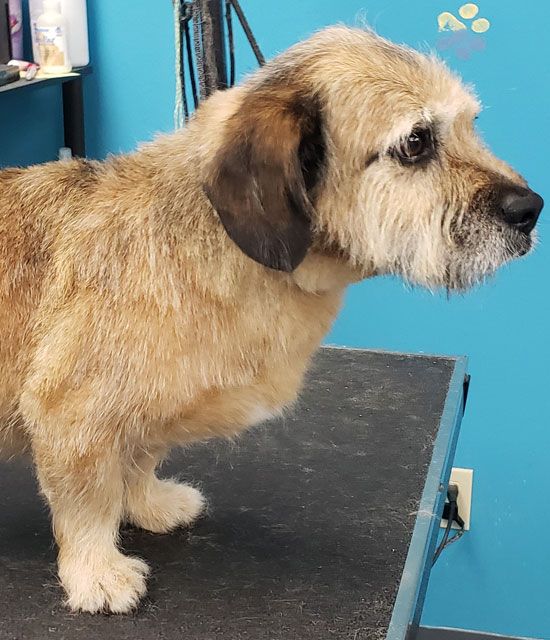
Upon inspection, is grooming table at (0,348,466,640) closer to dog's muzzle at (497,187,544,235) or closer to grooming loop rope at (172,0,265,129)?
dog's muzzle at (497,187,544,235)

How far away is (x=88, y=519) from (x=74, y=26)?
4.23 ft

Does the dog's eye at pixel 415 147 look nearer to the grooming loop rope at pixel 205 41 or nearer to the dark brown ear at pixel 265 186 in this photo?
the dark brown ear at pixel 265 186

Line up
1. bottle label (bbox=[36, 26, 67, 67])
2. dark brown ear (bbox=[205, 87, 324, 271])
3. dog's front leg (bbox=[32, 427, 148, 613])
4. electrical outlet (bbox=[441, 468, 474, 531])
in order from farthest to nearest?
electrical outlet (bbox=[441, 468, 474, 531]), bottle label (bbox=[36, 26, 67, 67]), dog's front leg (bbox=[32, 427, 148, 613]), dark brown ear (bbox=[205, 87, 324, 271])

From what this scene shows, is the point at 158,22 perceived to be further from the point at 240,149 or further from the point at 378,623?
the point at 378,623

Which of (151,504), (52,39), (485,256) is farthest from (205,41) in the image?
(52,39)

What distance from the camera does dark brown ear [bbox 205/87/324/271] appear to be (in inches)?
34.5

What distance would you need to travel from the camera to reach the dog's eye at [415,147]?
920mm

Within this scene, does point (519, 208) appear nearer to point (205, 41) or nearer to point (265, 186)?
point (265, 186)

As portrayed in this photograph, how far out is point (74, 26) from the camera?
6.38ft

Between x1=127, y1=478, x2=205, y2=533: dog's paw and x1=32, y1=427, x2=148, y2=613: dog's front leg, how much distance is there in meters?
0.12

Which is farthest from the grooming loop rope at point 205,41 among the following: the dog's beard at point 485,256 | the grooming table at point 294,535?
the grooming table at point 294,535

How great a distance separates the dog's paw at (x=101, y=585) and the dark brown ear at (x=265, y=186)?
416 mm

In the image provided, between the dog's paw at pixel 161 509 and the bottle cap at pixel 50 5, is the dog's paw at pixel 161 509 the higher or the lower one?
the lower one

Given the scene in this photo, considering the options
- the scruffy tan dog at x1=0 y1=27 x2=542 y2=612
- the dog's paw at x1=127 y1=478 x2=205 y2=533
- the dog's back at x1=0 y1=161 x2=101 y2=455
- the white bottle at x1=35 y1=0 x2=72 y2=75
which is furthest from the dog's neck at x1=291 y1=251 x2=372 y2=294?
the white bottle at x1=35 y1=0 x2=72 y2=75
